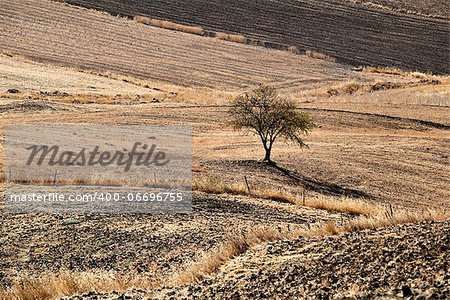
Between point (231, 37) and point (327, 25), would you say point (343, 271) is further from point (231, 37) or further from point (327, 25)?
point (327, 25)

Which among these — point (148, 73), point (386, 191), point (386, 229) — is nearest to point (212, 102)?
point (148, 73)

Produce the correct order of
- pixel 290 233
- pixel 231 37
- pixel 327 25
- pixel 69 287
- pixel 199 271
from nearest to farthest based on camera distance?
pixel 199 271, pixel 69 287, pixel 290 233, pixel 231 37, pixel 327 25

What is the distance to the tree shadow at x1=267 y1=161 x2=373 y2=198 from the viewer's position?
26953 mm

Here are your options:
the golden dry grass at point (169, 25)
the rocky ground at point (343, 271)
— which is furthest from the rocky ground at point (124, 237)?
the golden dry grass at point (169, 25)

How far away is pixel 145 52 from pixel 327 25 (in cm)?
1930

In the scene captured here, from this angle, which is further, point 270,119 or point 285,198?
point 270,119

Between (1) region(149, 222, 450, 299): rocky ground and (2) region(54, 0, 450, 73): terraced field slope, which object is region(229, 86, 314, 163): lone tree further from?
(2) region(54, 0, 450, 73): terraced field slope

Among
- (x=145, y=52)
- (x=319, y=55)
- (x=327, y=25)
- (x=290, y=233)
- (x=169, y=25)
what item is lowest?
(x=290, y=233)

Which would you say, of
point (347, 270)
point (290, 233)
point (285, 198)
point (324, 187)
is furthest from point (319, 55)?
point (347, 270)

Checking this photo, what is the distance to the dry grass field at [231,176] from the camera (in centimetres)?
959

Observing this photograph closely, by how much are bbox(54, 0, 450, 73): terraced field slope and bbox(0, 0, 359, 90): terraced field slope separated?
11.7 ft

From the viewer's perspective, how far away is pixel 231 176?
91.1 feet

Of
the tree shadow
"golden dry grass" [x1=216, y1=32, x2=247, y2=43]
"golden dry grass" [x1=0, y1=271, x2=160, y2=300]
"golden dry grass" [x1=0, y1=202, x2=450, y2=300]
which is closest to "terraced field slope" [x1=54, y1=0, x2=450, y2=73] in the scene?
"golden dry grass" [x1=216, y1=32, x2=247, y2=43]

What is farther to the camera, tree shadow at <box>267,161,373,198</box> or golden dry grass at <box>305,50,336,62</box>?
golden dry grass at <box>305,50,336,62</box>
